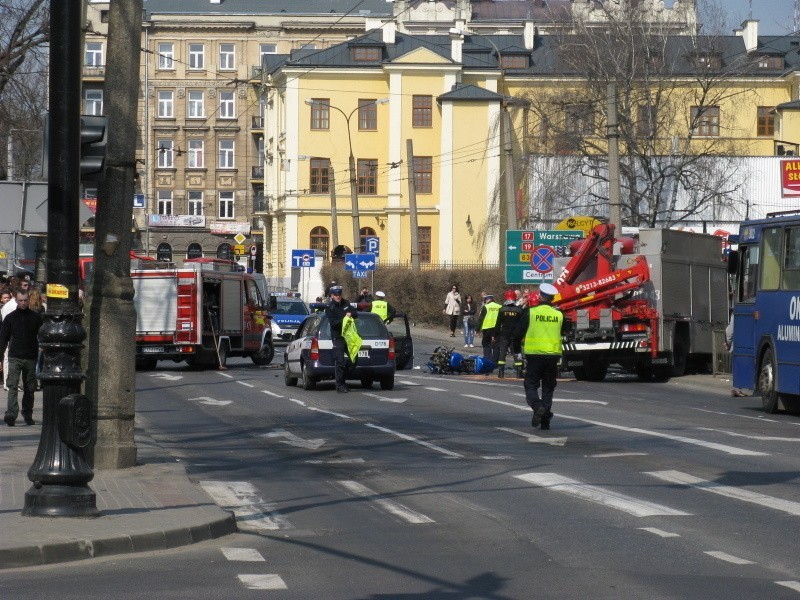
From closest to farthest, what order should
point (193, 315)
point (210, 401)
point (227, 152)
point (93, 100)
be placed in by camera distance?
point (210, 401)
point (193, 315)
point (93, 100)
point (227, 152)

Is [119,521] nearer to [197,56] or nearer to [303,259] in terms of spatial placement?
[303,259]

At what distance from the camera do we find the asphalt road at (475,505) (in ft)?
27.9

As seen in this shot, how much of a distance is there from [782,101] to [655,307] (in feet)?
176

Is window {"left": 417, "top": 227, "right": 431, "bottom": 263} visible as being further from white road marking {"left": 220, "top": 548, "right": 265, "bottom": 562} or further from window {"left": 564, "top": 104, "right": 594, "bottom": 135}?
white road marking {"left": 220, "top": 548, "right": 265, "bottom": 562}

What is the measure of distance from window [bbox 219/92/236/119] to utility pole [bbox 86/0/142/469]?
94.3 meters

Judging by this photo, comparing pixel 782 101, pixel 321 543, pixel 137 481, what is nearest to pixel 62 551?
pixel 321 543

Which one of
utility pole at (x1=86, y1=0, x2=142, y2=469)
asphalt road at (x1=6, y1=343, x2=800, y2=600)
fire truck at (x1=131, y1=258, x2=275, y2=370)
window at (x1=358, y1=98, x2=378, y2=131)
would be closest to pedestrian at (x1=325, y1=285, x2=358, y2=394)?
asphalt road at (x1=6, y1=343, x2=800, y2=600)

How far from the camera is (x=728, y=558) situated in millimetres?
9289

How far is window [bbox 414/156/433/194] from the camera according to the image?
86250 millimetres

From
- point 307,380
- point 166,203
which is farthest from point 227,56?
point 307,380

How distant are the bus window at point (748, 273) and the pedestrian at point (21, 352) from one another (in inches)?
458

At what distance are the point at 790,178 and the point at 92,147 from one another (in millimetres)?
25238

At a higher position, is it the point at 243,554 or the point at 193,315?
the point at 193,315

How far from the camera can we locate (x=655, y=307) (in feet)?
107
